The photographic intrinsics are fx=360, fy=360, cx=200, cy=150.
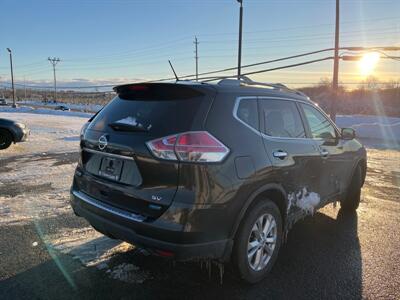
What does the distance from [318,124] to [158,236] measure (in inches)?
107

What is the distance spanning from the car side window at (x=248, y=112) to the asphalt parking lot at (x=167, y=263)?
1.32m

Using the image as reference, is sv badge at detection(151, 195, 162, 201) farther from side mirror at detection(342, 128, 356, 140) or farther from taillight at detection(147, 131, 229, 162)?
side mirror at detection(342, 128, 356, 140)

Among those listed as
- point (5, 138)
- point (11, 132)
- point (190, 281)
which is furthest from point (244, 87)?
point (5, 138)

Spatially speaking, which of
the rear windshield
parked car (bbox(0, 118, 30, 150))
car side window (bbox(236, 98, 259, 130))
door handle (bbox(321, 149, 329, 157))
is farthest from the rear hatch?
parked car (bbox(0, 118, 30, 150))

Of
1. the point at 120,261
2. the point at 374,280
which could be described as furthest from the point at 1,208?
the point at 374,280

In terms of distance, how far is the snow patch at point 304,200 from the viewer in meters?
3.75

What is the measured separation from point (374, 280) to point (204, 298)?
1729 millimetres

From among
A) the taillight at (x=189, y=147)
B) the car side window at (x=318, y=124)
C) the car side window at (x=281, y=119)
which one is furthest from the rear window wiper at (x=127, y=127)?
the car side window at (x=318, y=124)

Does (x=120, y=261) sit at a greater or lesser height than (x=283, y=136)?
lesser

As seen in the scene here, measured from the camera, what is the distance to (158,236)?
2.76 meters

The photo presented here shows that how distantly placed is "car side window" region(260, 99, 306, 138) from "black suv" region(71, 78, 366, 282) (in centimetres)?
2

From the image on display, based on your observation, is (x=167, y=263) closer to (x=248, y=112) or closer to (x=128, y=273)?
(x=128, y=273)

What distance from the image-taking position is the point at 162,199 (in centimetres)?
277

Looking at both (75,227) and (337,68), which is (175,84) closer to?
(75,227)
